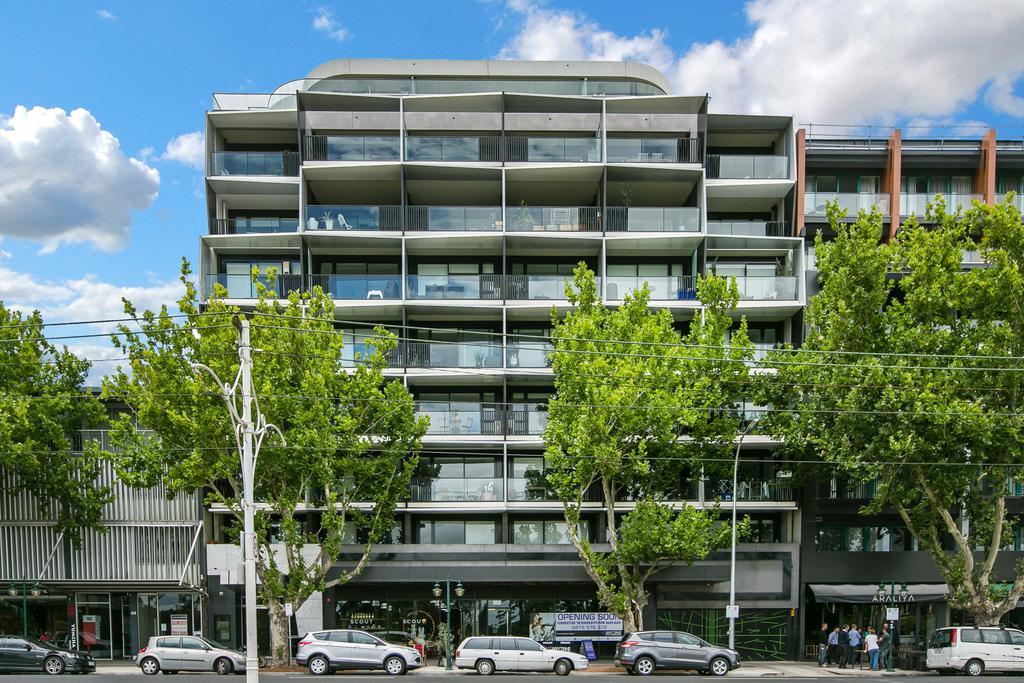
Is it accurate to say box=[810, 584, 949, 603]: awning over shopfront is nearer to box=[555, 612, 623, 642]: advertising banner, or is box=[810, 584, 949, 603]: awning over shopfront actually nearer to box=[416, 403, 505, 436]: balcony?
box=[555, 612, 623, 642]: advertising banner

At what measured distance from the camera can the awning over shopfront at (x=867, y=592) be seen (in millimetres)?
34750

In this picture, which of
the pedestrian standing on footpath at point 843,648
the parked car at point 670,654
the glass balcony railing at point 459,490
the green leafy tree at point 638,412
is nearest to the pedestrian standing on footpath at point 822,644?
the pedestrian standing on footpath at point 843,648

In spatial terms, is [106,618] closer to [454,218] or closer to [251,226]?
[251,226]

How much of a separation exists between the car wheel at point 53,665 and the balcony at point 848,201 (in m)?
34.3

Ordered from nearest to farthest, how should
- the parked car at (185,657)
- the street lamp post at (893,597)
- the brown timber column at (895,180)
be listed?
the parked car at (185,657) → the street lamp post at (893,597) → the brown timber column at (895,180)

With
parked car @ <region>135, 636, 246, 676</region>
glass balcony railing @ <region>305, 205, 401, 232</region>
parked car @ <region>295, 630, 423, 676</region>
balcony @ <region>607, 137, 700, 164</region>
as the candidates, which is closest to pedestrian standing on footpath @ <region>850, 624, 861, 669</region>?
parked car @ <region>295, 630, 423, 676</region>

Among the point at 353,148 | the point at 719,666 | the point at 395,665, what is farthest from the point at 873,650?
the point at 353,148

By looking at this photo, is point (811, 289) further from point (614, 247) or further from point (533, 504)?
point (533, 504)

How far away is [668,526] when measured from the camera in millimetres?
30094

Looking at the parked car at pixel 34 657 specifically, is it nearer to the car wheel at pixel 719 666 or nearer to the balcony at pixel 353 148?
the balcony at pixel 353 148

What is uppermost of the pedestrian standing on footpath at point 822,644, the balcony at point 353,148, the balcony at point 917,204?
the balcony at point 353,148

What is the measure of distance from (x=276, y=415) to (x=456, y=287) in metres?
10.5

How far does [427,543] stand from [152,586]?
11.0 metres

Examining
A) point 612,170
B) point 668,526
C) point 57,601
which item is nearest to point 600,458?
point 668,526
